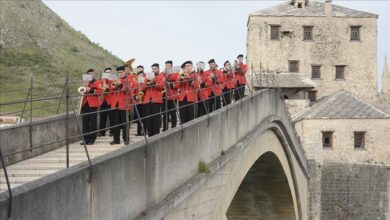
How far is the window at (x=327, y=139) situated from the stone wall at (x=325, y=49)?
804 cm

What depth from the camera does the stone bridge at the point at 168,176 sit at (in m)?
4.87

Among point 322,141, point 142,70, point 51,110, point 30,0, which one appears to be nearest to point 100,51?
point 30,0

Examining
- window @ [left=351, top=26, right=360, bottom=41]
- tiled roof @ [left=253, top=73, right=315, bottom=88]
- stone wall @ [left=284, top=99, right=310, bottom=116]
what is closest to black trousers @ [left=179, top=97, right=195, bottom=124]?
tiled roof @ [left=253, top=73, right=315, bottom=88]

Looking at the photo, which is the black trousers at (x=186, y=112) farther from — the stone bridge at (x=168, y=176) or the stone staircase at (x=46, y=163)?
the stone staircase at (x=46, y=163)

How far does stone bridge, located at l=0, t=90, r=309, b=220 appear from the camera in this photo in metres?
4.87

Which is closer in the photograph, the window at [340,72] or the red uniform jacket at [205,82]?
the red uniform jacket at [205,82]

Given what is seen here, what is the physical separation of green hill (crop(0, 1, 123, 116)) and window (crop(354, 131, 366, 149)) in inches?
762

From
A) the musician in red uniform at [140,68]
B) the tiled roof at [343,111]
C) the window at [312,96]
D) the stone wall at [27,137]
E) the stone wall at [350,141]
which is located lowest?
the stone wall at [350,141]

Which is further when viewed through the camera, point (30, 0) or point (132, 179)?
point (30, 0)

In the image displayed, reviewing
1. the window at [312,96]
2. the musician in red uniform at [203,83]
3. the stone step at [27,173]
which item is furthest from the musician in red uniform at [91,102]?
the window at [312,96]

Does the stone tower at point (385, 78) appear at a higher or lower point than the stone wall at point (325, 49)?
lower

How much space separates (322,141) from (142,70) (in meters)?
20.7

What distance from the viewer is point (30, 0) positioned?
5506cm

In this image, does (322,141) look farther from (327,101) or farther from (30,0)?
(30,0)
